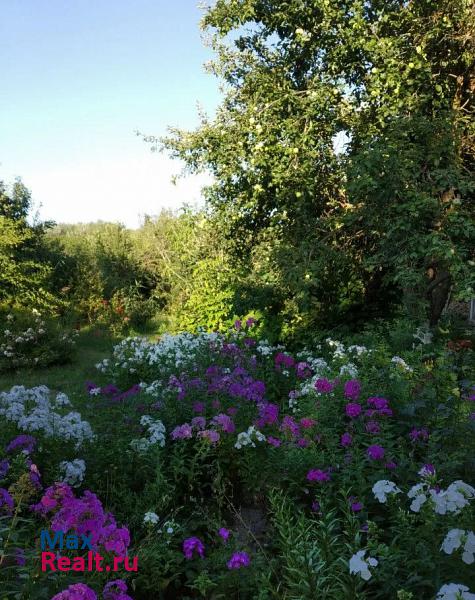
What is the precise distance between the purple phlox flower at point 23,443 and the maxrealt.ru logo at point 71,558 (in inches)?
29.3

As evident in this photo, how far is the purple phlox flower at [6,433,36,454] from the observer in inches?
107

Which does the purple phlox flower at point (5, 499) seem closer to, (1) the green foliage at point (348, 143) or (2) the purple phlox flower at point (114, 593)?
A: (2) the purple phlox flower at point (114, 593)

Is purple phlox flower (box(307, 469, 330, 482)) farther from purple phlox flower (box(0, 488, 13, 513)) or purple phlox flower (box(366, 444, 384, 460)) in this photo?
purple phlox flower (box(0, 488, 13, 513))

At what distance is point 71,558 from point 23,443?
3.13 ft

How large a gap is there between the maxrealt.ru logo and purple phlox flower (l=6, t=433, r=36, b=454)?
0.74m

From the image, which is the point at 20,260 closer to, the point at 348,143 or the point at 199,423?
the point at 348,143

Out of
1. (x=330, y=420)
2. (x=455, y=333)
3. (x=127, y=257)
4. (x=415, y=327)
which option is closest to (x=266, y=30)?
(x=415, y=327)

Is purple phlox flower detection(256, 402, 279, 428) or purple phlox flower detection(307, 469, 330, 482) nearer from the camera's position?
purple phlox flower detection(307, 469, 330, 482)

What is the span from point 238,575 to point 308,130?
4786 millimetres

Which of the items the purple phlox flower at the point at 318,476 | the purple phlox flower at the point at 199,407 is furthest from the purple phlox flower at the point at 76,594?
the purple phlox flower at the point at 199,407

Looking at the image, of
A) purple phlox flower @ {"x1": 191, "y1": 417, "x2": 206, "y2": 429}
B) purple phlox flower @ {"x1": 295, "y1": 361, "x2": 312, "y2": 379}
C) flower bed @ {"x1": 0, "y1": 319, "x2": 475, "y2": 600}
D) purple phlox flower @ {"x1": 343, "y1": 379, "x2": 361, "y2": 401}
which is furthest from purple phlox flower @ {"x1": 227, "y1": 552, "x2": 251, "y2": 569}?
purple phlox flower @ {"x1": 295, "y1": 361, "x2": 312, "y2": 379}

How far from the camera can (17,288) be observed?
966 cm

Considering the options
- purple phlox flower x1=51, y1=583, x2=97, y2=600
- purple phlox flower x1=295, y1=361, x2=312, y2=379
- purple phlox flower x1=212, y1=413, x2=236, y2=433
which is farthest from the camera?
purple phlox flower x1=295, y1=361, x2=312, y2=379

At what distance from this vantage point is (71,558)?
78.6 inches
